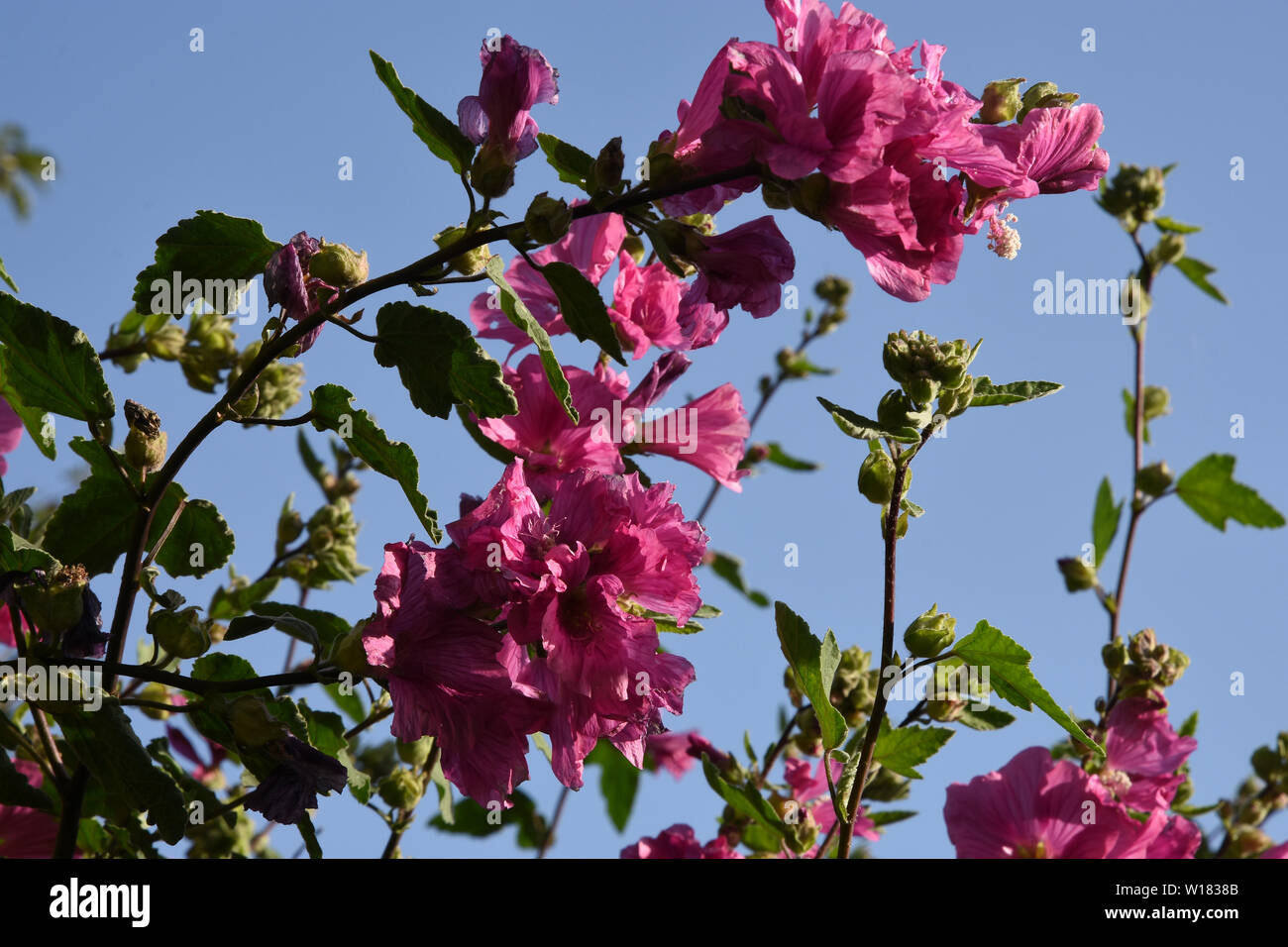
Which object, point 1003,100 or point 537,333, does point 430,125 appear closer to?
point 537,333

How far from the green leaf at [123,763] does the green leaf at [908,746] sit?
110 cm

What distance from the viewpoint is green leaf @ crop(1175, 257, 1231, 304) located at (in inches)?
123

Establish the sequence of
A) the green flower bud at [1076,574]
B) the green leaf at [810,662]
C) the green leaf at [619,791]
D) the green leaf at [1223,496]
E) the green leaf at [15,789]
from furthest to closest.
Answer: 1. the green leaf at [619,791]
2. the green leaf at [1223,496]
3. the green flower bud at [1076,574]
4. the green leaf at [810,662]
5. the green leaf at [15,789]

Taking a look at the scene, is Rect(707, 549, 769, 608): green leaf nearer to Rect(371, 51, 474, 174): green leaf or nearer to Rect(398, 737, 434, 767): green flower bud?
Rect(398, 737, 434, 767): green flower bud

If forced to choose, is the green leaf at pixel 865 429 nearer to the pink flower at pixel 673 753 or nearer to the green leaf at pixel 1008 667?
the green leaf at pixel 1008 667

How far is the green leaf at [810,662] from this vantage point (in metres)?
1.69

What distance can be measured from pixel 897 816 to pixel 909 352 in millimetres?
1176

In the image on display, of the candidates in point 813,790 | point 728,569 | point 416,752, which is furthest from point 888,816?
point 728,569

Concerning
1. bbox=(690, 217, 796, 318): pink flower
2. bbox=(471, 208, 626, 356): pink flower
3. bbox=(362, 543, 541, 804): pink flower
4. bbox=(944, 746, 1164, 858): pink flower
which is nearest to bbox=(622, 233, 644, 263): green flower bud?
bbox=(471, 208, 626, 356): pink flower

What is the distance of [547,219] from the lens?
133cm

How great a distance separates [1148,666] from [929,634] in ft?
2.76

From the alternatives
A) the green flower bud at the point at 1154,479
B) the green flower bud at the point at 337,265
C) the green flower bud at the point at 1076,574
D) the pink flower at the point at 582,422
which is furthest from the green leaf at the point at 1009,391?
the green flower bud at the point at 1154,479

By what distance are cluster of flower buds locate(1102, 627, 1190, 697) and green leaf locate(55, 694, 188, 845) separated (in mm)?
1755

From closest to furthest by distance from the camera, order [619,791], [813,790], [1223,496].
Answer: [813,790]
[1223,496]
[619,791]
